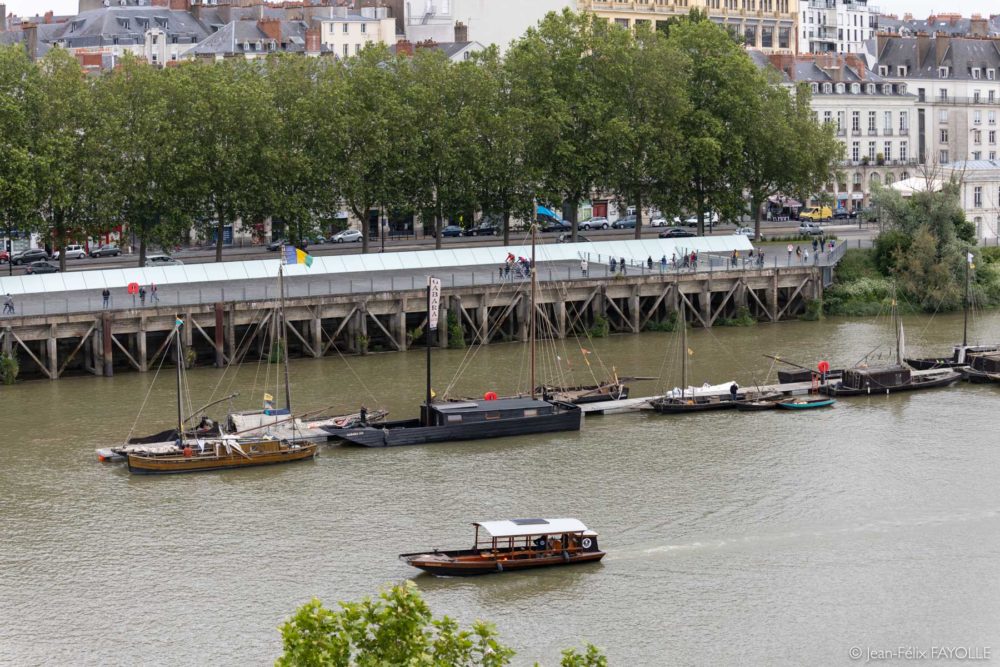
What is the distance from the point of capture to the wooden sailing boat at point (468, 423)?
53.7 metres

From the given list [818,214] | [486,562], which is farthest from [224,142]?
[818,214]

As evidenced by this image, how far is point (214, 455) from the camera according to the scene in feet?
166

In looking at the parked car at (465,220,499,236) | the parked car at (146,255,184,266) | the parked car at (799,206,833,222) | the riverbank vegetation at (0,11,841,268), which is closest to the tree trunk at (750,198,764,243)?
the riverbank vegetation at (0,11,841,268)

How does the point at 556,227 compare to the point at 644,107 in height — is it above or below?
below

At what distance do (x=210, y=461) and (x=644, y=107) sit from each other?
42.5 metres

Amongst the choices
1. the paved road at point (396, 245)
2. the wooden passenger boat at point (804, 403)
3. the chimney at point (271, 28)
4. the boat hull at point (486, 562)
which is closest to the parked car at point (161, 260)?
the paved road at point (396, 245)

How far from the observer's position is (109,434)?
5497 centimetres

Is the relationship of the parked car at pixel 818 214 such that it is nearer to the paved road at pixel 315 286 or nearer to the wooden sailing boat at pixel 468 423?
the paved road at pixel 315 286

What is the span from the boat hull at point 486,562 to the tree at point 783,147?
51.5 m

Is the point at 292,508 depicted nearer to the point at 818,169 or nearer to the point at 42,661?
the point at 42,661

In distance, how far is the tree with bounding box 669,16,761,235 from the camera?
88.4 meters

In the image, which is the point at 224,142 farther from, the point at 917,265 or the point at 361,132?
the point at 917,265

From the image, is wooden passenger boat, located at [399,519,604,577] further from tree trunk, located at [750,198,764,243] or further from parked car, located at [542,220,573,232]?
parked car, located at [542,220,573,232]

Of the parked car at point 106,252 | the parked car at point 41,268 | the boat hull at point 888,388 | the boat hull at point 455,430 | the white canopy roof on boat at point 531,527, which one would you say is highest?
the parked car at point 106,252
